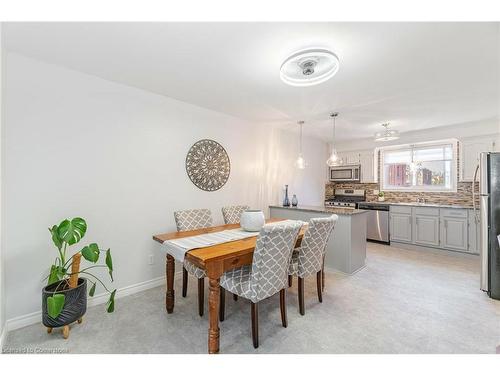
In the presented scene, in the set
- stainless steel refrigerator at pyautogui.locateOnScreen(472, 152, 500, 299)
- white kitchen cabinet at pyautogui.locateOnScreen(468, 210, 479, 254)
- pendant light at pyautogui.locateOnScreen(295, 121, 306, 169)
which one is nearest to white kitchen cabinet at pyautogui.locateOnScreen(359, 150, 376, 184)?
pendant light at pyautogui.locateOnScreen(295, 121, 306, 169)

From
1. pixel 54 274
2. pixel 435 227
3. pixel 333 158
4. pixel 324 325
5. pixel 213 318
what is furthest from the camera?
pixel 435 227

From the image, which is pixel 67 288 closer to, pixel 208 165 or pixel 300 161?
pixel 208 165

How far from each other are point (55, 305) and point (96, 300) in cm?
83

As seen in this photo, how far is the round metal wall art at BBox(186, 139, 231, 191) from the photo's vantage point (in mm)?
3127

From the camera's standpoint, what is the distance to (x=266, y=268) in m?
1.66

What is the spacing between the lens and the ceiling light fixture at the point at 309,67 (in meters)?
1.70

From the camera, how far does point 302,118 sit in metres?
3.76

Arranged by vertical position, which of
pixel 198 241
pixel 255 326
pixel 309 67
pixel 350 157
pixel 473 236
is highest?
pixel 309 67

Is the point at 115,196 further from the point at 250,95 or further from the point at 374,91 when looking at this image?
the point at 374,91

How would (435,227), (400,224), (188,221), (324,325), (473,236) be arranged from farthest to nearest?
(400,224), (435,227), (473,236), (188,221), (324,325)

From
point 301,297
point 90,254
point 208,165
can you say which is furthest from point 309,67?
point 90,254

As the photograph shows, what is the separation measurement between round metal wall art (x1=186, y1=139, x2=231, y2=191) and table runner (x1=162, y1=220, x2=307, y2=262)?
111 centimetres

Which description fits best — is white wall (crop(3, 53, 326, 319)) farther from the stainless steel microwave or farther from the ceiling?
the stainless steel microwave
